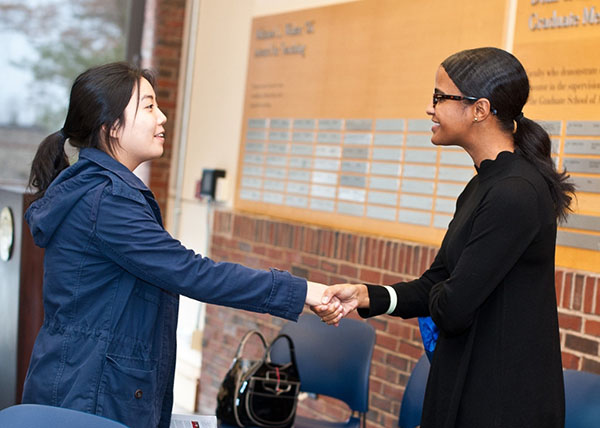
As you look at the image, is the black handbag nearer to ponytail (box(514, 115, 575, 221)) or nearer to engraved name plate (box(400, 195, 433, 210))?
engraved name plate (box(400, 195, 433, 210))

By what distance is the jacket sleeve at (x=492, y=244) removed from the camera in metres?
1.96

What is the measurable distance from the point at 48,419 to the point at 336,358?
200 centimetres

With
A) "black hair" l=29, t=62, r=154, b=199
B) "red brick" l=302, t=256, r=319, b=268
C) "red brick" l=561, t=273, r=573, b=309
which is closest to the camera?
"black hair" l=29, t=62, r=154, b=199

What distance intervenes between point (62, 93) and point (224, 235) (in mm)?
2218

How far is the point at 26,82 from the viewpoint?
6.34 m

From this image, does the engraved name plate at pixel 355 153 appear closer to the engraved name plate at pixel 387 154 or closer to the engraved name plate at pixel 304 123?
the engraved name plate at pixel 387 154

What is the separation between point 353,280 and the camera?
14.0ft

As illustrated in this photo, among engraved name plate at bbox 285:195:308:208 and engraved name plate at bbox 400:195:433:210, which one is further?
engraved name plate at bbox 285:195:308:208

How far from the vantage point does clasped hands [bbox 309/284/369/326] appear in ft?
8.50

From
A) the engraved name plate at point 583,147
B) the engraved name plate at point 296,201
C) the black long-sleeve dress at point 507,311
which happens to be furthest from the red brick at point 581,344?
the engraved name plate at point 296,201

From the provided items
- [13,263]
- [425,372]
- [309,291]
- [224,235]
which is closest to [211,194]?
[224,235]

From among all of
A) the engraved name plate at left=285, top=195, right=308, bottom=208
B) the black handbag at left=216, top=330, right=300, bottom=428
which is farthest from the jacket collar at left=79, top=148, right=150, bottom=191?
the engraved name plate at left=285, top=195, right=308, bottom=208

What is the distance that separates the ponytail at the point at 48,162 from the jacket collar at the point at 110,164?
0.18 meters

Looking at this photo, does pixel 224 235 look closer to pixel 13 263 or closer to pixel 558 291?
pixel 13 263
